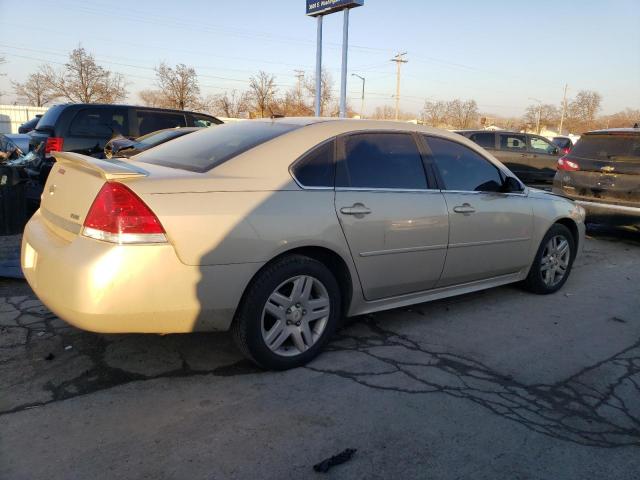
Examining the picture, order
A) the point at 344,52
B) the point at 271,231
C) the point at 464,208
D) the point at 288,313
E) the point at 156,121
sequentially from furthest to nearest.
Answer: the point at 344,52 < the point at 156,121 < the point at 464,208 < the point at 288,313 < the point at 271,231

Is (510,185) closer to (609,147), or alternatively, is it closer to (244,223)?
(244,223)

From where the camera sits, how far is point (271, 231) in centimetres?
308

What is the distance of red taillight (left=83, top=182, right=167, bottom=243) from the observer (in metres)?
2.73

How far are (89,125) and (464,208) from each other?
7.26 meters

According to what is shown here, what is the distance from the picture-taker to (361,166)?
3.71 m

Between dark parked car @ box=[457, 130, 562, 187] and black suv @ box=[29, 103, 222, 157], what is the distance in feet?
30.4

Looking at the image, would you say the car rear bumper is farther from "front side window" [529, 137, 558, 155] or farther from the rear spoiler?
"front side window" [529, 137, 558, 155]

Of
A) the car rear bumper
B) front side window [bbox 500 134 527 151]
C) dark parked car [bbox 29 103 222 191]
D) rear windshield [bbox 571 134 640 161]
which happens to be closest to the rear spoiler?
the car rear bumper

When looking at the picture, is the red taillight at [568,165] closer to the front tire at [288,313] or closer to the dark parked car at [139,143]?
the dark parked car at [139,143]

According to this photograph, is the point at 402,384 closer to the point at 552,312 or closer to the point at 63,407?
the point at 63,407

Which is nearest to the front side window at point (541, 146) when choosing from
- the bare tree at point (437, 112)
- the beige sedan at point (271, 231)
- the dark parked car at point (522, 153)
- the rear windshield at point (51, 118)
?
the dark parked car at point (522, 153)

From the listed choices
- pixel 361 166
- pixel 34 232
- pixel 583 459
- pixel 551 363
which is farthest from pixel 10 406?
pixel 551 363

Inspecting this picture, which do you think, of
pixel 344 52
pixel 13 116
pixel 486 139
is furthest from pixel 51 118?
pixel 13 116

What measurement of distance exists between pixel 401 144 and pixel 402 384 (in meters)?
1.79
